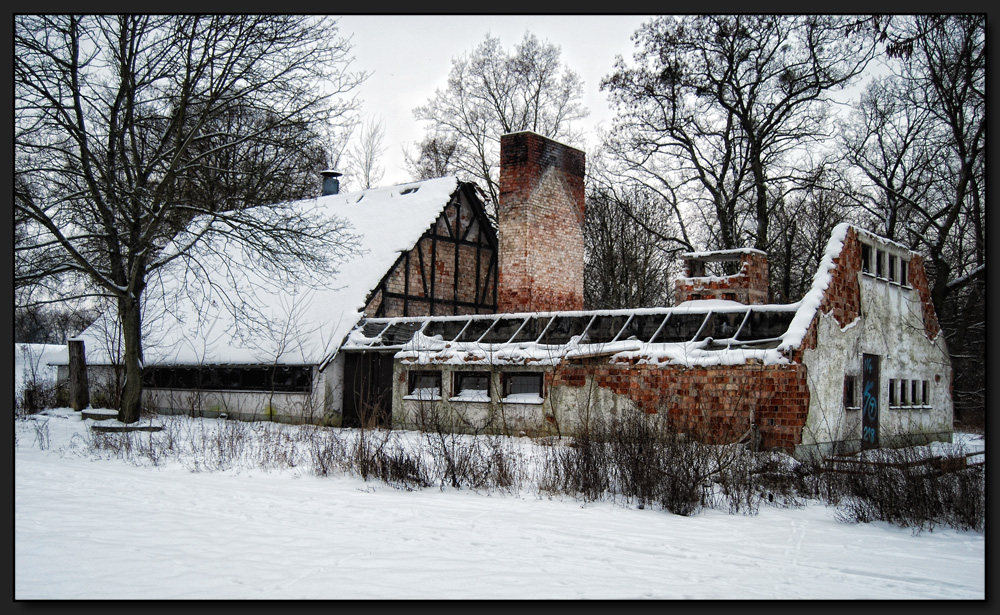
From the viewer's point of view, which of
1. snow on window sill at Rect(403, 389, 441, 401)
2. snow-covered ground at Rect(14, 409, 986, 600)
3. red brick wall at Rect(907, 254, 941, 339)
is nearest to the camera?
snow-covered ground at Rect(14, 409, 986, 600)

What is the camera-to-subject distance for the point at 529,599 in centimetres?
493

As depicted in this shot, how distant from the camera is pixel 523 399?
647 inches

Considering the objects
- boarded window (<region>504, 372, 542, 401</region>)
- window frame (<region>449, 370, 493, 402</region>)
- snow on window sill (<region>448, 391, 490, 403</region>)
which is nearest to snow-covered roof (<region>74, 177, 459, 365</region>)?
window frame (<region>449, 370, 493, 402</region>)

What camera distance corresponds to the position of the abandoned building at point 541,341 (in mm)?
13938

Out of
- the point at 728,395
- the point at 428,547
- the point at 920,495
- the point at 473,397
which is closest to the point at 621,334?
the point at 728,395

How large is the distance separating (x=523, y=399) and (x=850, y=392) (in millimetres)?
6007

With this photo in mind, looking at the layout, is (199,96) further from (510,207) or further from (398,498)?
(398,498)

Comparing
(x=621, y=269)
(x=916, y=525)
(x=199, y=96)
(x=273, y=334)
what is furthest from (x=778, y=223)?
(x=916, y=525)

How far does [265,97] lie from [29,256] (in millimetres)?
5043

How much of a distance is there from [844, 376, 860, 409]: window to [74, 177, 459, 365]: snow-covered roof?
1032cm

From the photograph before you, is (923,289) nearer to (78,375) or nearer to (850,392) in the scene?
(850,392)

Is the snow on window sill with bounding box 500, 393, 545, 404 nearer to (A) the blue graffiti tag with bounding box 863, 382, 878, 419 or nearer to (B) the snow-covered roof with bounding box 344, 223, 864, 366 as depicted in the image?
(B) the snow-covered roof with bounding box 344, 223, 864, 366

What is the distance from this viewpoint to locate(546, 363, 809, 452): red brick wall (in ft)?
43.2

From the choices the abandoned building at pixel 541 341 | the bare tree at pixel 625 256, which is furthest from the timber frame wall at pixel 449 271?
the bare tree at pixel 625 256
